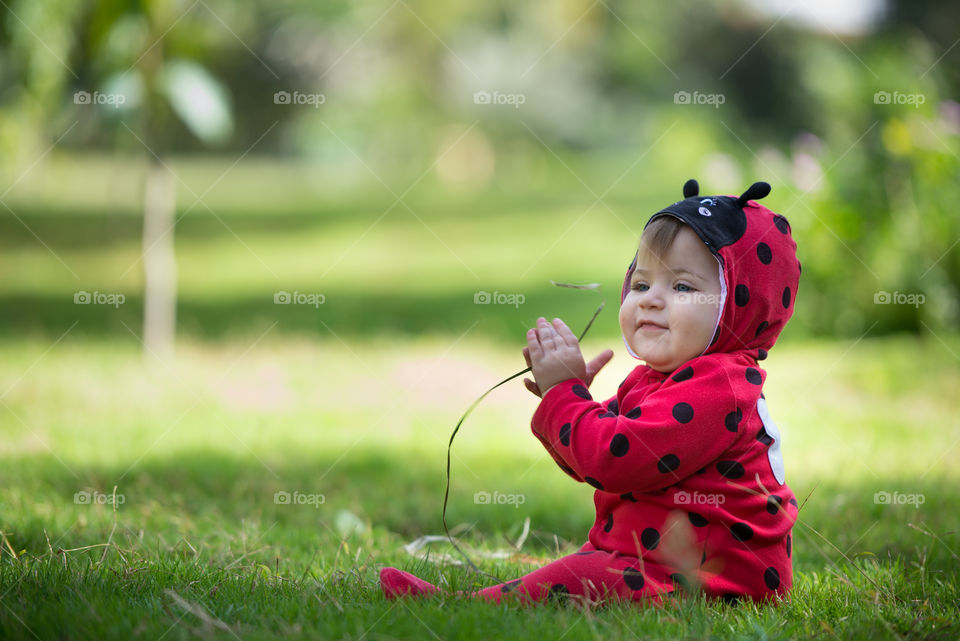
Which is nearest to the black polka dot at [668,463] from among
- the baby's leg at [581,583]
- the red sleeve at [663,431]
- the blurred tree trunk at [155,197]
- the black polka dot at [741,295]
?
the red sleeve at [663,431]

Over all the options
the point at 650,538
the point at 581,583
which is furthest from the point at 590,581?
the point at 650,538

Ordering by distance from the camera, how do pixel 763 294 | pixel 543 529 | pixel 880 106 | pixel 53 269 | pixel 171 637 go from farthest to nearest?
pixel 53 269 → pixel 880 106 → pixel 543 529 → pixel 763 294 → pixel 171 637

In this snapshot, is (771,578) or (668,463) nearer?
(668,463)

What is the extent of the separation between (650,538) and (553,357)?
1.76 feet

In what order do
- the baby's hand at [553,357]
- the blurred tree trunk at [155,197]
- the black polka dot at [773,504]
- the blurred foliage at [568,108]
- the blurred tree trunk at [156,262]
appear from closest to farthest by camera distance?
the black polka dot at [773,504] → the baby's hand at [553,357] → the blurred tree trunk at [155,197] → the blurred tree trunk at [156,262] → the blurred foliage at [568,108]

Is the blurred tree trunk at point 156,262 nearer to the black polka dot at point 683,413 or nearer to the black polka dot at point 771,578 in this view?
the black polka dot at point 683,413

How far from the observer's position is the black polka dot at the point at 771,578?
245 cm

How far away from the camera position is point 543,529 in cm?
377

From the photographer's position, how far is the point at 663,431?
2295 millimetres

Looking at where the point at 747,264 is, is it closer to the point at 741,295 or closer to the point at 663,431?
the point at 741,295

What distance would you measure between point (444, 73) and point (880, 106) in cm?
1652

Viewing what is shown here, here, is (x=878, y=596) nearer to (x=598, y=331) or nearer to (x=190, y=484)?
(x=190, y=484)

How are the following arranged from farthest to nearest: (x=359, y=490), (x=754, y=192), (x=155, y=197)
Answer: (x=155, y=197)
(x=359, y=490)
(x=754, y=192)

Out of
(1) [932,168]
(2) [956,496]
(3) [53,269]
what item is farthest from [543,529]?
(3) [53,269]
